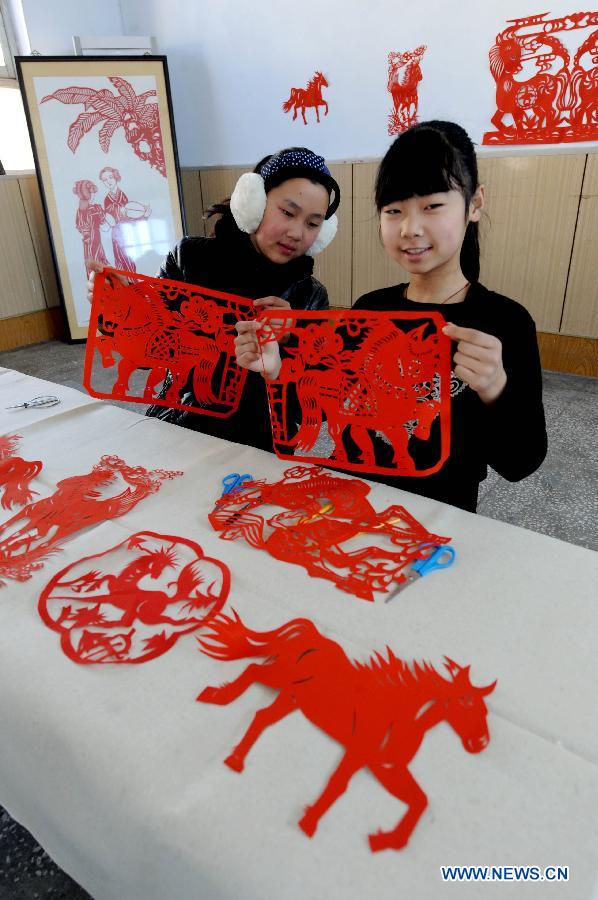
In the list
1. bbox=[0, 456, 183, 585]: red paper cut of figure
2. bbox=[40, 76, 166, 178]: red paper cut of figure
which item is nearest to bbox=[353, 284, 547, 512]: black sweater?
bbox=[0, 456, 183, 585]: red paper cut of figure

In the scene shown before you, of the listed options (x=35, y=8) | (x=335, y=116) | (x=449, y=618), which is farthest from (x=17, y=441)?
(x=35, y=8)

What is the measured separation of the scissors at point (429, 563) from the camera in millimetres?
687

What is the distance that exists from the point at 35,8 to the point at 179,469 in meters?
4.24

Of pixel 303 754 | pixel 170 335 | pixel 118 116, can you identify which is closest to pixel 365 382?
pixel 170 335

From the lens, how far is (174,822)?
437mm

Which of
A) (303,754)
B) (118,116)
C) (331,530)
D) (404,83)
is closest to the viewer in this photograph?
(303,754)

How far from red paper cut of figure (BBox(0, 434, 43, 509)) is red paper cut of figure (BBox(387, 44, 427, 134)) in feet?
9.41

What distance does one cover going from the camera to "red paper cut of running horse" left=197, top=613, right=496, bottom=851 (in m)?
0.46

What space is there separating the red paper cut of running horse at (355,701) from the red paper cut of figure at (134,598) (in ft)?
0.17

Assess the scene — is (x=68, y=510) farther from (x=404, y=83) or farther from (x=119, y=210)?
(x=119, y=210)

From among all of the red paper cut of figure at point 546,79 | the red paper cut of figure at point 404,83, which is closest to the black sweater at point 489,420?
the red paper cut of figure at point 546,79

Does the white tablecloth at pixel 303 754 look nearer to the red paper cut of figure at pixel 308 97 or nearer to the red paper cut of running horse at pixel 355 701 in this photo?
the red paper cut of running horse at pixel 355 701

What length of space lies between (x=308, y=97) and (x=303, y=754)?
3.80 meters

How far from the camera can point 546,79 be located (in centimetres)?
266
